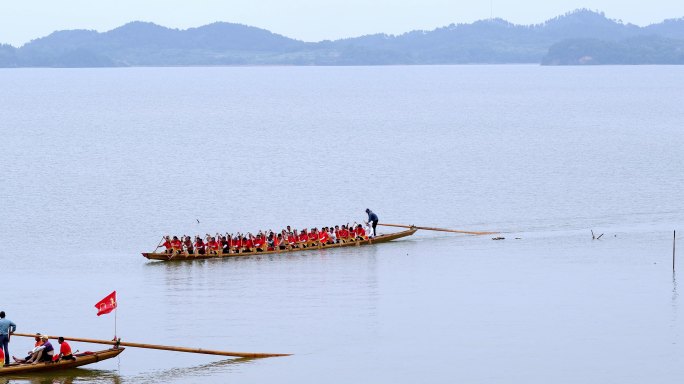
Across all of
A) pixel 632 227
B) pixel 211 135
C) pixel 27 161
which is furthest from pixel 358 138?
pixel 632 227

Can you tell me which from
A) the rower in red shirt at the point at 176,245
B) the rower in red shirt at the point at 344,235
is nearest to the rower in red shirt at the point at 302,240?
the rower in red shirt at the point at 344,235

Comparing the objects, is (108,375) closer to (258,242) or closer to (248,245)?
(248,245)

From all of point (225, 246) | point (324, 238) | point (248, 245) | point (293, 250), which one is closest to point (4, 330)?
point (225, 246)

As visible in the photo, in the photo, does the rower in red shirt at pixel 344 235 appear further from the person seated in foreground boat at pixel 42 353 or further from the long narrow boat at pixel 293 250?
the person seated in foreground boat at pixel 42 353

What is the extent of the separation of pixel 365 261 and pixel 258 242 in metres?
4.73

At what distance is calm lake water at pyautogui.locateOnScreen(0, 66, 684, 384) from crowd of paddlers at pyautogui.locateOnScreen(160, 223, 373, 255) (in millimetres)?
1019

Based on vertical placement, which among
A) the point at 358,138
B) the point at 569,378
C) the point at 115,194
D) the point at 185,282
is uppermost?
the point at 358,138

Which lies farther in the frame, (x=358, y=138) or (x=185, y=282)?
(x=358, y=138)

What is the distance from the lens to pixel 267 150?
110 metres

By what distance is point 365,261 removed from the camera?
52156 millimetres

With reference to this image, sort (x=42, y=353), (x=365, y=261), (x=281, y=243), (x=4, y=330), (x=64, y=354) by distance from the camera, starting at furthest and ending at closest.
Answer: (x=281, y=243) → (x=365, y=261) → (x=64, y=354) → (x=42, y=353) → (x=4, y=330)

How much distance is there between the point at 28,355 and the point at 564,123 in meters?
117

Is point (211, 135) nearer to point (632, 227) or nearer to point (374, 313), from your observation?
point (632, 227)

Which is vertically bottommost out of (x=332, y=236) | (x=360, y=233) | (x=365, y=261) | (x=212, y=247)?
(x=365, y=261)
